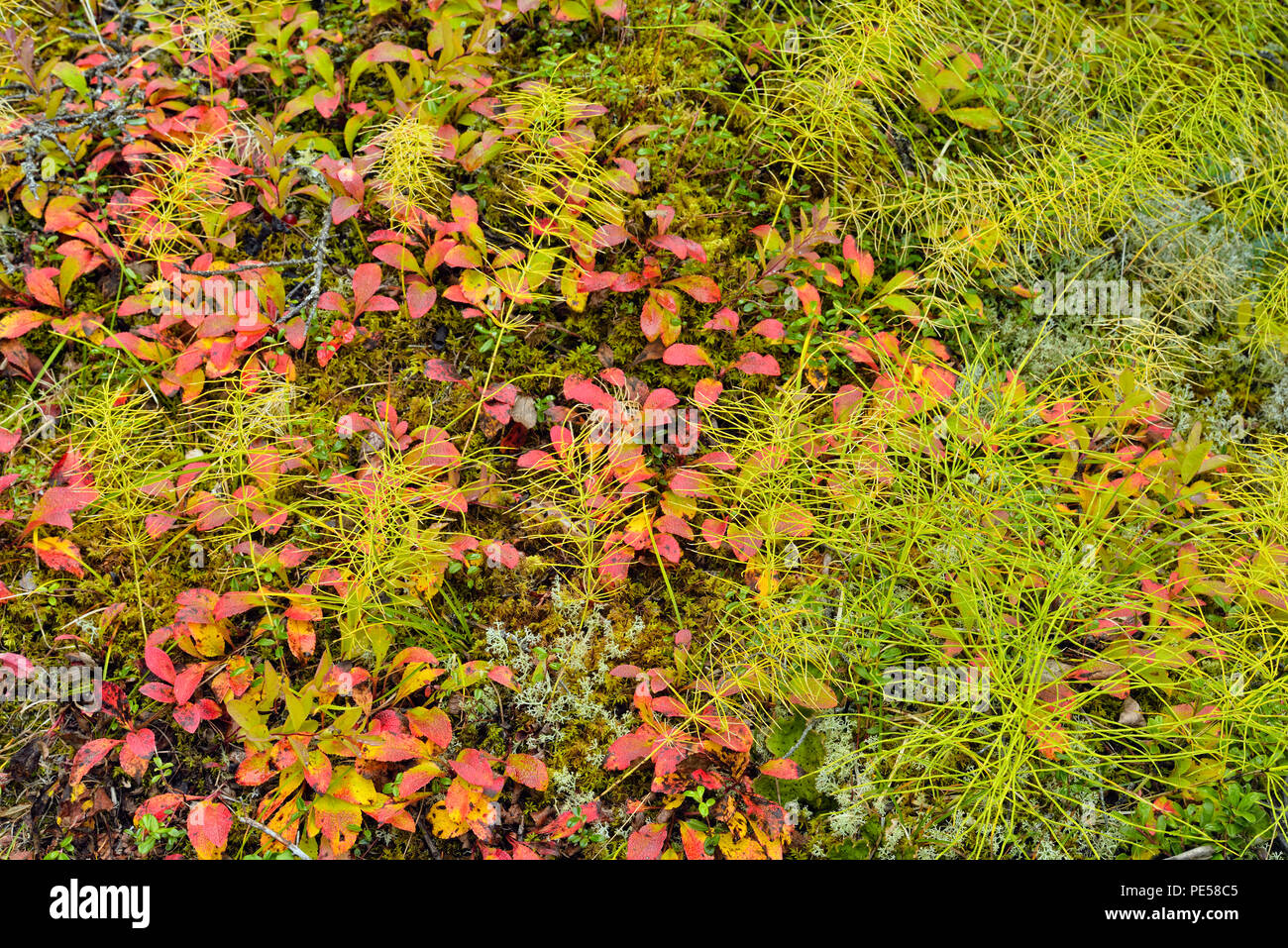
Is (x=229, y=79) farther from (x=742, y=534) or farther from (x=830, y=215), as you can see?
(x=742, y=534)

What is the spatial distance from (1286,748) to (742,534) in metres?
1.65

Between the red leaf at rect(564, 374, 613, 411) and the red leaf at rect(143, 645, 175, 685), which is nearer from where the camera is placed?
the red leaf at rect(143, 645, 175, 685)

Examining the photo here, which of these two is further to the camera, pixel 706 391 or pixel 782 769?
pixel 706 391

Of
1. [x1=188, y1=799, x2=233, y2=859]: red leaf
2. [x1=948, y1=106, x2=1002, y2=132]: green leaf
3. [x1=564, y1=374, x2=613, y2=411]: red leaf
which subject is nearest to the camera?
[x1=188, y1=799, x2=233, y2=859]: red leaf

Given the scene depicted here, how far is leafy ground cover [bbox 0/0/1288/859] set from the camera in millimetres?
2055

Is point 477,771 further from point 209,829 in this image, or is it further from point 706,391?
point 706,391

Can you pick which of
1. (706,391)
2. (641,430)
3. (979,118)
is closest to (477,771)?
(641,430)

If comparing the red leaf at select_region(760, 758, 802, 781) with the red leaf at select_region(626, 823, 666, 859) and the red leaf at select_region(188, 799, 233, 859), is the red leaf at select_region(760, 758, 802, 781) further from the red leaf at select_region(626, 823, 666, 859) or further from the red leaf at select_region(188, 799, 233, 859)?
the red leaf at select_region(188, 799, 233, 859)

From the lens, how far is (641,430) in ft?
7.71

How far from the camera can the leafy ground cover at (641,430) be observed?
205 centimetres

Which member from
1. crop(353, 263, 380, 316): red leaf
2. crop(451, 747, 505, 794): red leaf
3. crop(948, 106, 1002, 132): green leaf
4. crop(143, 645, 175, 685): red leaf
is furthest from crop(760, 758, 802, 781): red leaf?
crop(948, 106, 1002, 132): green leaf

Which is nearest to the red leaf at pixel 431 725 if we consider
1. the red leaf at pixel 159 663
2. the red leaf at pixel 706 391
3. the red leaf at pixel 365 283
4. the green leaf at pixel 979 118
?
the red leaf at pixel 159 663

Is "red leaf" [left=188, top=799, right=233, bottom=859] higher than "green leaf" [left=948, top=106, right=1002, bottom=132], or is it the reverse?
"green leaf" [left=948, top=106, right=1002, bottom=132]

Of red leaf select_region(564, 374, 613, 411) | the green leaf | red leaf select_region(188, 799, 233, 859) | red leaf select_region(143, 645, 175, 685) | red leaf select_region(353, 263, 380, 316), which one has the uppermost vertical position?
the green leaf
